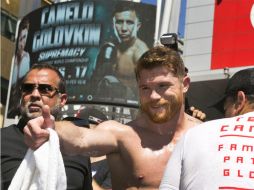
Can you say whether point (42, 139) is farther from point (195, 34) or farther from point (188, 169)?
point (195, 34)

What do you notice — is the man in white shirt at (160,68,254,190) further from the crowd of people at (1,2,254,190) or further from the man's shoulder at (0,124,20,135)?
the man's shoulder at (0,124,20,135)

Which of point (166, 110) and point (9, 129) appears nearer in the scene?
point (166, 110)

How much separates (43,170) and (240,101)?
3.05 ft

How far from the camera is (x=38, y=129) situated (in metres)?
2.40

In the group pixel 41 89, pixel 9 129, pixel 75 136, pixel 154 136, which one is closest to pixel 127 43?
pixel 41 89

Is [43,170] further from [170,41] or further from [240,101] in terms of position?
[170,41]

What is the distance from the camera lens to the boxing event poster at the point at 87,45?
2522 centimetres

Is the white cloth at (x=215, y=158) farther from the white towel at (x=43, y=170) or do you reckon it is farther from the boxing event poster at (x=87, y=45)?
the boxing event poster at (x=87, y=45)

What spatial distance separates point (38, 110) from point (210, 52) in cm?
1086

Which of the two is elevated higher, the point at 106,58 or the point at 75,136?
the point at 106,58

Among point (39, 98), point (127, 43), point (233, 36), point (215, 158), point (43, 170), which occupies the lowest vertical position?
point (43, 170)

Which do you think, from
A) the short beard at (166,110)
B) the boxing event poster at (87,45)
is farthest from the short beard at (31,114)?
the boxing event poster at (87,45)

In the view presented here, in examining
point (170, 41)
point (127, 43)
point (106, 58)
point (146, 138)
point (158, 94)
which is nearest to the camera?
point (158, 94)

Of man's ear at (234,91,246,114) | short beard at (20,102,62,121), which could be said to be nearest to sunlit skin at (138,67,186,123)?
man's ear at (234,91,246,114)
